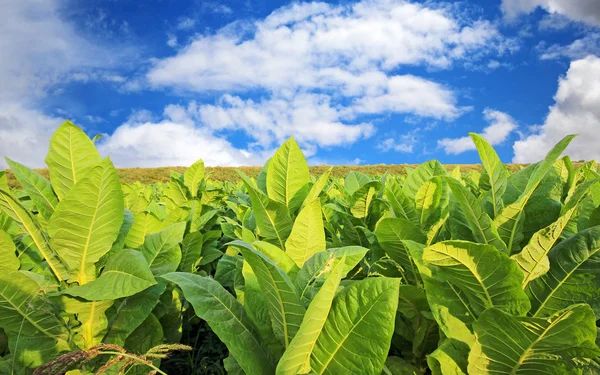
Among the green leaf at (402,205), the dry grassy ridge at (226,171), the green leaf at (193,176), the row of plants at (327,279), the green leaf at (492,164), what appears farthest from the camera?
the dry grassy ridge at (226,171)

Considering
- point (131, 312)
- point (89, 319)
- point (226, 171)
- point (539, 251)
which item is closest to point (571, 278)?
point (539, 251)

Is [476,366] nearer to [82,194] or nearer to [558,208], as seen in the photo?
[558,208]

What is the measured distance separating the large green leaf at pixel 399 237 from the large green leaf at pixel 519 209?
11.5 inches

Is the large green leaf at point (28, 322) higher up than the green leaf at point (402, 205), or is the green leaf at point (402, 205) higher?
the green leaf at point (402, 205)

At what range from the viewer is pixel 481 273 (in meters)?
1.24

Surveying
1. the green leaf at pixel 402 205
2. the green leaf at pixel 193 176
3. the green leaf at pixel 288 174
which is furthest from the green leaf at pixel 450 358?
the green leaf at pixel 193 176

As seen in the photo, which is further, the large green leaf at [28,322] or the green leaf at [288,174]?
the green leaf at [288,174]

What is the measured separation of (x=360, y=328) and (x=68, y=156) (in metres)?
1.39

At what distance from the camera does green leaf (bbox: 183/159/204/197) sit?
383cm

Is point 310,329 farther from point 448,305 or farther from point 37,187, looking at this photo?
point 37,187

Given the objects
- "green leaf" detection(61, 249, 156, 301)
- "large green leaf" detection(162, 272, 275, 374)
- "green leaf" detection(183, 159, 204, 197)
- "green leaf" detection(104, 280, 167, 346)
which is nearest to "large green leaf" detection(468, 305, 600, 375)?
"large green leaf" detection(162, 272, 275, 374)

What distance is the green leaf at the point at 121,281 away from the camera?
1571 millimetres

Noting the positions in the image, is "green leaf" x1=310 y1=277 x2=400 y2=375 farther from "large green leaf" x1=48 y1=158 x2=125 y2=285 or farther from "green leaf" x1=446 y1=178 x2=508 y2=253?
"large green leaf" x1=48 y1=158 x2=125 y2=285

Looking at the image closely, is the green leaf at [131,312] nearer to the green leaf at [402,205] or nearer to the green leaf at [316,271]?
the green leaf at [316,271]
